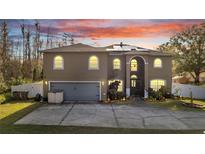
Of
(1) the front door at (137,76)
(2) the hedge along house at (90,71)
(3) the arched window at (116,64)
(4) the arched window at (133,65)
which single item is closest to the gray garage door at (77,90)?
(2) the hedge along house at (90,71)

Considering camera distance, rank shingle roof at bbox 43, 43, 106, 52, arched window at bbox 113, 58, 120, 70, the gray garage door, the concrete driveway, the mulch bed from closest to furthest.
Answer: the concrete driveway < the mulch bed < shingle roof at bbox 43, 43, 106, 52 < the gray garage door < arched window at bbox 113, 58, 120, 70

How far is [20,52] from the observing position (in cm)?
1089

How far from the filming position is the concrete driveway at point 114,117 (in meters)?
10.1

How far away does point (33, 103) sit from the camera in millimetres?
12094

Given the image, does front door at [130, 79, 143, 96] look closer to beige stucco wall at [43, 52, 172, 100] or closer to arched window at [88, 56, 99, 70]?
beige stucco wall at [43, 52, 172, 100]

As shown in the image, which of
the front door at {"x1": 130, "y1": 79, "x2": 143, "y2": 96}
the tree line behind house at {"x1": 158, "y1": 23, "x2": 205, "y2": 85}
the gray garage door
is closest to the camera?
the tree line behind house at {"x1": 158, "y1": 23, "x2": 205, "y2": 85}

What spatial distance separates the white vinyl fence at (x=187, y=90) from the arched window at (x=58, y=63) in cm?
529

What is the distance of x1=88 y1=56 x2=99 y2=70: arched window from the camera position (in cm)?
1383

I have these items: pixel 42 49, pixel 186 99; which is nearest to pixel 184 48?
pixel 186 99

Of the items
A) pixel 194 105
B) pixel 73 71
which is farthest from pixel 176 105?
pixel 73 71

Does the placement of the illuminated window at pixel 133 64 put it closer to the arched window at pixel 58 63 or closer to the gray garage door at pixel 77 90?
the gray garage door at pixel 77 90

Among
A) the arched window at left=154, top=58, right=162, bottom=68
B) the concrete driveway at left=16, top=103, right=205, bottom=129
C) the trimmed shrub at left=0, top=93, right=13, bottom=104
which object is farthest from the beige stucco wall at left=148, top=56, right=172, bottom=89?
the trimmed shrub at left=0, top=93, right=13, bottom=104
